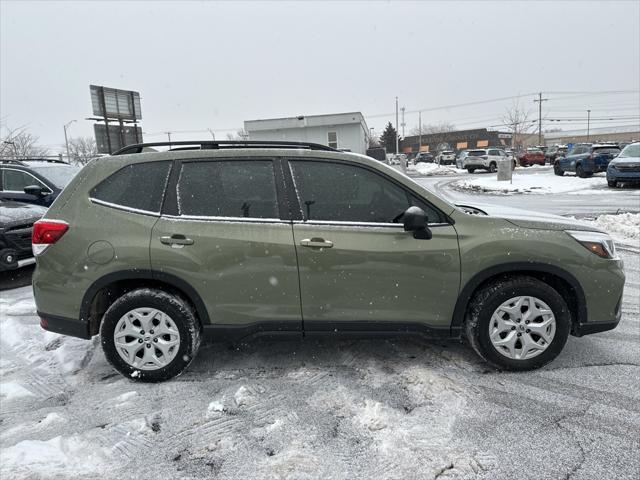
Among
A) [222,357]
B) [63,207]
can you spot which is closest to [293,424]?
[222,357]

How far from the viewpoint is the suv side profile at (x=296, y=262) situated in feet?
10.2

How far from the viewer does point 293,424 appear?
9.03ft

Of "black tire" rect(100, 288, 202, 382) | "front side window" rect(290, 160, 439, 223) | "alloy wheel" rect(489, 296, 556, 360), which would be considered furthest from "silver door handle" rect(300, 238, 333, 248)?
"alloy wheel" rect(489, 296, 556, 360)

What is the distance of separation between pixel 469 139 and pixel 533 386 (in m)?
88.3

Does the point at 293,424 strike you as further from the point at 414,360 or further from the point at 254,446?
the point at 414,360

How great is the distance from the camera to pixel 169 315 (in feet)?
10.5

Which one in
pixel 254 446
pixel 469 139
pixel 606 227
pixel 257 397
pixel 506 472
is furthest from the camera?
pixel 469 139

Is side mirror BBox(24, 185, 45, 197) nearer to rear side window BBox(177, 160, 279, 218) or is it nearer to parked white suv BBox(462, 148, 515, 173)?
rear side window BBox(177, 160, 279, 218)

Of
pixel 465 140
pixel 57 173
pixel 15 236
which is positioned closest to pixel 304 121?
pixel 57 173

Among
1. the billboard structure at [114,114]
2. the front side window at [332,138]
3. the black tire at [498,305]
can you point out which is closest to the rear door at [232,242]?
the black tire at [498,305]

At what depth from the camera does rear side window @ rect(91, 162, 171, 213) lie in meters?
3.24

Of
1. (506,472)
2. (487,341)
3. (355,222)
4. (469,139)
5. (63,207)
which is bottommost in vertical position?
(506,472)

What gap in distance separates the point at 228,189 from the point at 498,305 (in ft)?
7.30

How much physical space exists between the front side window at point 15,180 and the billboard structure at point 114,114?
49.8ft
